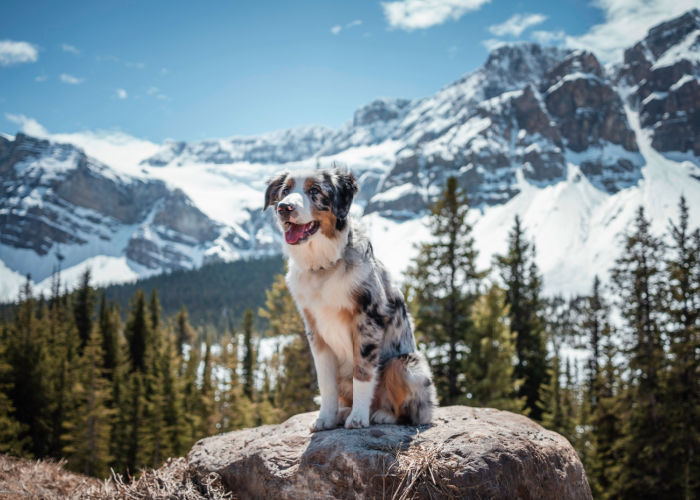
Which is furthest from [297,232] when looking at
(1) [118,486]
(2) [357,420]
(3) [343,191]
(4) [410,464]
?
(1) [118,486]

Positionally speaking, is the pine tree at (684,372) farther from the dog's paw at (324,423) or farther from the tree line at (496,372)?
the dog's paw at (324,423)

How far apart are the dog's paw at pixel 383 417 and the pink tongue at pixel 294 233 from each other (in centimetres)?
224

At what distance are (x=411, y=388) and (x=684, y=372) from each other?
68.2 feet

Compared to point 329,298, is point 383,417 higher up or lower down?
A: lower down

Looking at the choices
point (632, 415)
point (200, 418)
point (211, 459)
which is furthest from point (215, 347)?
point (211, 459)

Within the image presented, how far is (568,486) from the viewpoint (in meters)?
5.32

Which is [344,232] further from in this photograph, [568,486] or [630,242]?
[630,242]

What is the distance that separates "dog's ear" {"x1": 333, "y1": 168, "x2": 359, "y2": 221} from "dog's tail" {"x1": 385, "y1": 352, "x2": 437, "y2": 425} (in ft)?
5.64

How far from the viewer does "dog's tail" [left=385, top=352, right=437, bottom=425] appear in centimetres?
568

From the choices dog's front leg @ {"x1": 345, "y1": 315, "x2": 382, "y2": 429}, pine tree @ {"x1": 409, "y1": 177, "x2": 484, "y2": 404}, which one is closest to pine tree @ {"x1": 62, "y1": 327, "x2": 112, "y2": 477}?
pine tree @ {"x1": 409, "y1": 177, "x2": 484, "y2": 404}

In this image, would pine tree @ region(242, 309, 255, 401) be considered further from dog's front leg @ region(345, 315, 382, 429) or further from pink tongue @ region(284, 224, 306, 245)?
pink tongue @ region(284, 224, 306, 245)

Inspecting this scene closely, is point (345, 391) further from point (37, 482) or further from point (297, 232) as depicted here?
point (37, 482)

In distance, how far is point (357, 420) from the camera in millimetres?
5551

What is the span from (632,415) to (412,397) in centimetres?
2098
